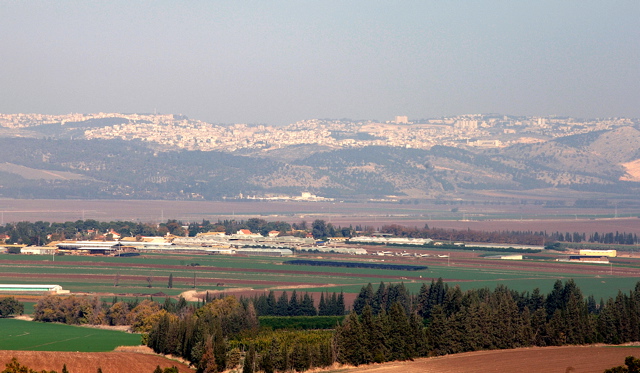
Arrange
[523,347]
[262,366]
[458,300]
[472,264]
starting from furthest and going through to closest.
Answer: [472,264] < [458,300] < [523,347] < [262,366]

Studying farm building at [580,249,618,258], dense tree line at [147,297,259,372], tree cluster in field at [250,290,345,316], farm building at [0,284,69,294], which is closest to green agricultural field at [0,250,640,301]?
farm building at [0,284,69,294]

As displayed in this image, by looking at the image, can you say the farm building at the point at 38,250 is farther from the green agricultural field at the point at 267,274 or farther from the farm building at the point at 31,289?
the farm building at the point at 31,289

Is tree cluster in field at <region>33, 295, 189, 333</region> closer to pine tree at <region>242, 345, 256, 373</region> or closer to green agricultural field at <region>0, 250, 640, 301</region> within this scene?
green agricultural field at <region>0, 250, 640, 301</region>

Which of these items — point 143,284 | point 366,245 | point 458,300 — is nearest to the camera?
point 458,300

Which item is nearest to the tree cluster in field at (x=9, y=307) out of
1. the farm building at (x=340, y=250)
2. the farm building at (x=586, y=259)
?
the farm building at (x=340, y=250)

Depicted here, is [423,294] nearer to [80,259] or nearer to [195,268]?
[195,268]

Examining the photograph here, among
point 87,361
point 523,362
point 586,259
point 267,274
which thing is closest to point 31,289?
point 267,274

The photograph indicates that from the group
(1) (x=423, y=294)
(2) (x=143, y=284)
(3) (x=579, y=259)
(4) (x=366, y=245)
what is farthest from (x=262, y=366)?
(4) (x=366, y=245)
